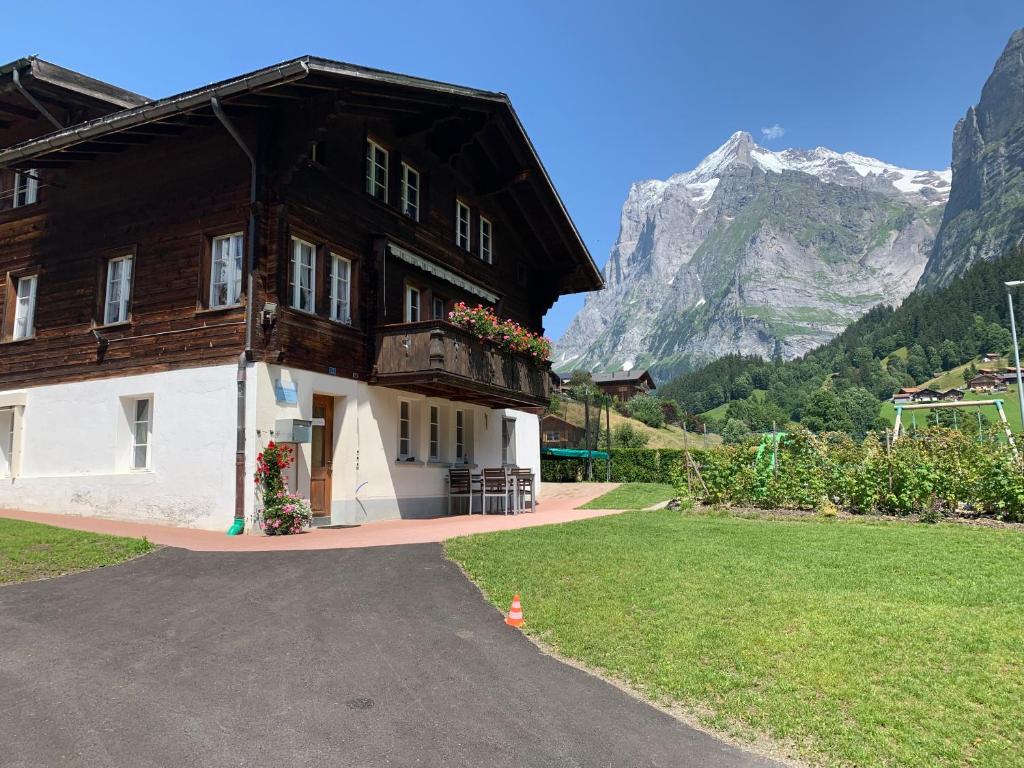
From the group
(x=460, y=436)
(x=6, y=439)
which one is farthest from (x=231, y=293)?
(x=460, y=436)

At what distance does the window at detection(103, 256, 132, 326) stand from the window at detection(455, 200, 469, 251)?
8301mm

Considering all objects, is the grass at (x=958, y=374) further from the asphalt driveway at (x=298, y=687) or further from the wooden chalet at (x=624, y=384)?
the asphalt driveway at (x=298, y=687)

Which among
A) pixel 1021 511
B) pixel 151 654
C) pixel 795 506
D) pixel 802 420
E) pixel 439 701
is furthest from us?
pixel 802 420

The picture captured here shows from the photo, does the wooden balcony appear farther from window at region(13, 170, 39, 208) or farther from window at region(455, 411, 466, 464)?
window at region(13, 170, 39, 208)

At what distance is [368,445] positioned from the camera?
16109 millimetres

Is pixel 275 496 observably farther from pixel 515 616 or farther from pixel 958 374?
pixel 958 374

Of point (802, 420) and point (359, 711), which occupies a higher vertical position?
point (802, 420)

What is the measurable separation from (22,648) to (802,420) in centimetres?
11414

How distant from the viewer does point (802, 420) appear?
10975 cm

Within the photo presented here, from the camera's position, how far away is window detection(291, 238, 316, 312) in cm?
1431

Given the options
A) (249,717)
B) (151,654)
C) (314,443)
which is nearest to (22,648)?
(151,654)

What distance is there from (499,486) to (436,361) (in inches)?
163

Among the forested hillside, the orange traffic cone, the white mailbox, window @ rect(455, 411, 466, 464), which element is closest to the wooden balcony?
window @ rect(455, 411, 466, 464)

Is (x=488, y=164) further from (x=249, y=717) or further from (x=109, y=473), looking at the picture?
(x=249, y=717)
